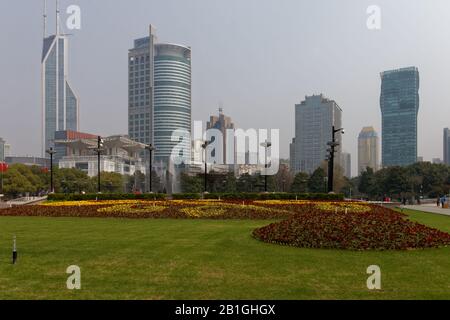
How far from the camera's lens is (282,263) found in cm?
855

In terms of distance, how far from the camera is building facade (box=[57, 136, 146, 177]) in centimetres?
11452

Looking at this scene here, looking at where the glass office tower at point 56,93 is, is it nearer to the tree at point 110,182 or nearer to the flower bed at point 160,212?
the tree at point 110,182

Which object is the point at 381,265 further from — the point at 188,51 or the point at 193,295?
the point at 188,51

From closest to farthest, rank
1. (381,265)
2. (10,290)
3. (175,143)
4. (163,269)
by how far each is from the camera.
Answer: (10,290), (163,269), (381,265), (175,143)

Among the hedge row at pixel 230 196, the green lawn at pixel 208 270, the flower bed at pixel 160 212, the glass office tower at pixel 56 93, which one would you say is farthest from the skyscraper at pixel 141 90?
the green lawn at pixel 208 270

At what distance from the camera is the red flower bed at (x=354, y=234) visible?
416 inches

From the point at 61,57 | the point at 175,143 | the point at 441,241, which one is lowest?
the point at 441,241

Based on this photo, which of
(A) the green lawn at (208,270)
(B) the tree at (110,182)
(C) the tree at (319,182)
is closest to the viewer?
(A) the green lawn at (208,270)

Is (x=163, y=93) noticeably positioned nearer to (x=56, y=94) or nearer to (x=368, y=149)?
(x=56, y=94)

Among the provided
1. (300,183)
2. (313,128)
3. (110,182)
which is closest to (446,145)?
(313,128)

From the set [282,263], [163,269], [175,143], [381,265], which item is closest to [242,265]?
[282,263]

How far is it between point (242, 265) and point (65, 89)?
16115 cm

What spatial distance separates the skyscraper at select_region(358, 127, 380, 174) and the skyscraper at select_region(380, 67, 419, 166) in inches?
737

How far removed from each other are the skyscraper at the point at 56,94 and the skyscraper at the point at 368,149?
99102mm
